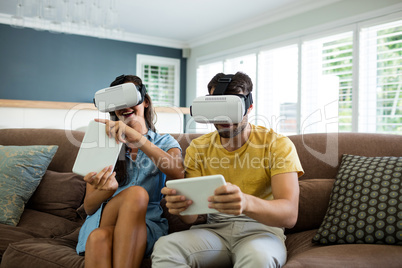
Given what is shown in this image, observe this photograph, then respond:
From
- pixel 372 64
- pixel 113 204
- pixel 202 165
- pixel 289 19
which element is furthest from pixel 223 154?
pixel 289 19

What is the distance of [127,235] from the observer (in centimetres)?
137

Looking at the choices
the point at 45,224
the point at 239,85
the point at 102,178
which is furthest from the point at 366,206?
the point at 45,224

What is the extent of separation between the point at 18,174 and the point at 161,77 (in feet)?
17.1

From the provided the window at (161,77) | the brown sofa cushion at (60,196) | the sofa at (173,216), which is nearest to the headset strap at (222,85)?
the sofa at (173,216)

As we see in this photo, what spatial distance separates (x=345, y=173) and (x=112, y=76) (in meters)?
5.41

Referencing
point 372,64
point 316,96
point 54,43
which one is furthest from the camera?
point 54,43

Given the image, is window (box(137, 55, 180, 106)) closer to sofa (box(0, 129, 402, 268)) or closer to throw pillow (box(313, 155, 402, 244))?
sofa (box(0, 129, 402, 268))

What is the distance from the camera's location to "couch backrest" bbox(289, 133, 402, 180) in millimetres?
1866

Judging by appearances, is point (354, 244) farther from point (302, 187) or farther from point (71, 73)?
point (71, 73)

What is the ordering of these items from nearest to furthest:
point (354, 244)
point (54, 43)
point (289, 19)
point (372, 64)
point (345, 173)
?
point (354, 244) < point (345, 173) < point (372, 64) < point (289, 19) < point (54, 43)

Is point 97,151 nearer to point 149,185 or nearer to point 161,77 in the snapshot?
point 149,185

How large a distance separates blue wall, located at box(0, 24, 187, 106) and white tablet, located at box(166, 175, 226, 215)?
5.35 m

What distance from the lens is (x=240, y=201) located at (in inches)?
44.0

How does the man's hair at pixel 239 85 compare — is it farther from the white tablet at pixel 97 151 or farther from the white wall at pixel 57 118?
the white wall at pixel 57 118
